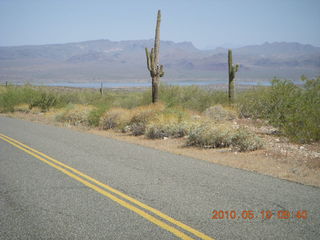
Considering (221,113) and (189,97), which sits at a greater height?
(189,97)

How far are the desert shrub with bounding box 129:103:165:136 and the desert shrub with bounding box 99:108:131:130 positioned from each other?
37 centimetres

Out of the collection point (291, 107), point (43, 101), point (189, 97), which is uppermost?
point (291, 107)

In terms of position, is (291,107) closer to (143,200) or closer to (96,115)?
(96,115)

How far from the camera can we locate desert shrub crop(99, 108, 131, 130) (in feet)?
53.4

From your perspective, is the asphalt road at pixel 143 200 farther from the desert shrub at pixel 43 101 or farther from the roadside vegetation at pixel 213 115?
the desert shrub at pixel 43 101

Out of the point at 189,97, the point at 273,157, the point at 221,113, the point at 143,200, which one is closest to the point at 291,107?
the point at 221,113

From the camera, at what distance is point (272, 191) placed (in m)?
6.41

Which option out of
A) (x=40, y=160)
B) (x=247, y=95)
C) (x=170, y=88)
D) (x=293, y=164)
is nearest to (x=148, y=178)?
(x=40, y=160)

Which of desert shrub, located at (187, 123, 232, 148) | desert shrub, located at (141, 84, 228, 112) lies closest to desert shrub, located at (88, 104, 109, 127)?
desert shrub, located at (141, 84, 228, 112)

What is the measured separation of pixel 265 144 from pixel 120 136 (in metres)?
6.15

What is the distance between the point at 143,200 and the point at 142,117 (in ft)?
31.4

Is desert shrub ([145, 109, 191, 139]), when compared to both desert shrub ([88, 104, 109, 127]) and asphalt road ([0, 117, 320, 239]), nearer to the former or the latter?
desert shrub ([88, 104, 109, 127])

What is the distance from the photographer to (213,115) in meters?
18.0

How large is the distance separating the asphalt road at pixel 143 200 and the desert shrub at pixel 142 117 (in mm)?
5532
